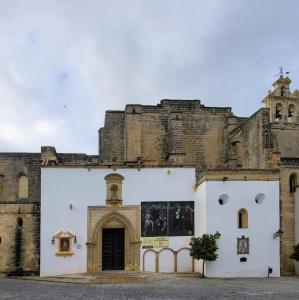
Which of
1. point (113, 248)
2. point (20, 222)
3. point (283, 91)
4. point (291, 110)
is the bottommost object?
point (113, 248)

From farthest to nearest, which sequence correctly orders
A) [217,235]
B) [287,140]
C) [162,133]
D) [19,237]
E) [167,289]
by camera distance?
Answer: [287,140]
[162,133]
[19,237]
[217,235]
[167,289]

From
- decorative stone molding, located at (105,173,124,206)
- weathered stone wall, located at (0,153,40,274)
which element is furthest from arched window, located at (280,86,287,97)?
weathered stone wall, located at (0,153,40,274)

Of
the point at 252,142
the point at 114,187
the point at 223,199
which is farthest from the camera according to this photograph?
the point at 252,142

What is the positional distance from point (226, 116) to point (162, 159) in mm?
5098

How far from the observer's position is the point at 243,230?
79.9 feet

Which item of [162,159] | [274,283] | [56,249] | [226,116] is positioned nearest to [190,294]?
[274,283]

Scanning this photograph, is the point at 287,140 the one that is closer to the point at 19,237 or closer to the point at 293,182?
Result: the point at 293,182

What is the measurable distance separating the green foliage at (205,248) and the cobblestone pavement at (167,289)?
108cm

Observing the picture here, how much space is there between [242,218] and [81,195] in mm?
8109

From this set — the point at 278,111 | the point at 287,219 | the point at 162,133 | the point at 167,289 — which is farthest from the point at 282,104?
the point at 167,289

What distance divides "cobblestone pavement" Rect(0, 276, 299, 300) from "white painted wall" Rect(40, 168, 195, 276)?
2.59 m

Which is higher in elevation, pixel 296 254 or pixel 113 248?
pixel 113 248

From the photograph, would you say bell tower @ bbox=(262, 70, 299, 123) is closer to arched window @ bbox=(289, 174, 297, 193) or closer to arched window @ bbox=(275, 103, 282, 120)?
arched window @ bbox=(275, 103, 282, 120)

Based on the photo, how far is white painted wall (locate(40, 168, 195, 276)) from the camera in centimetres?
2545
